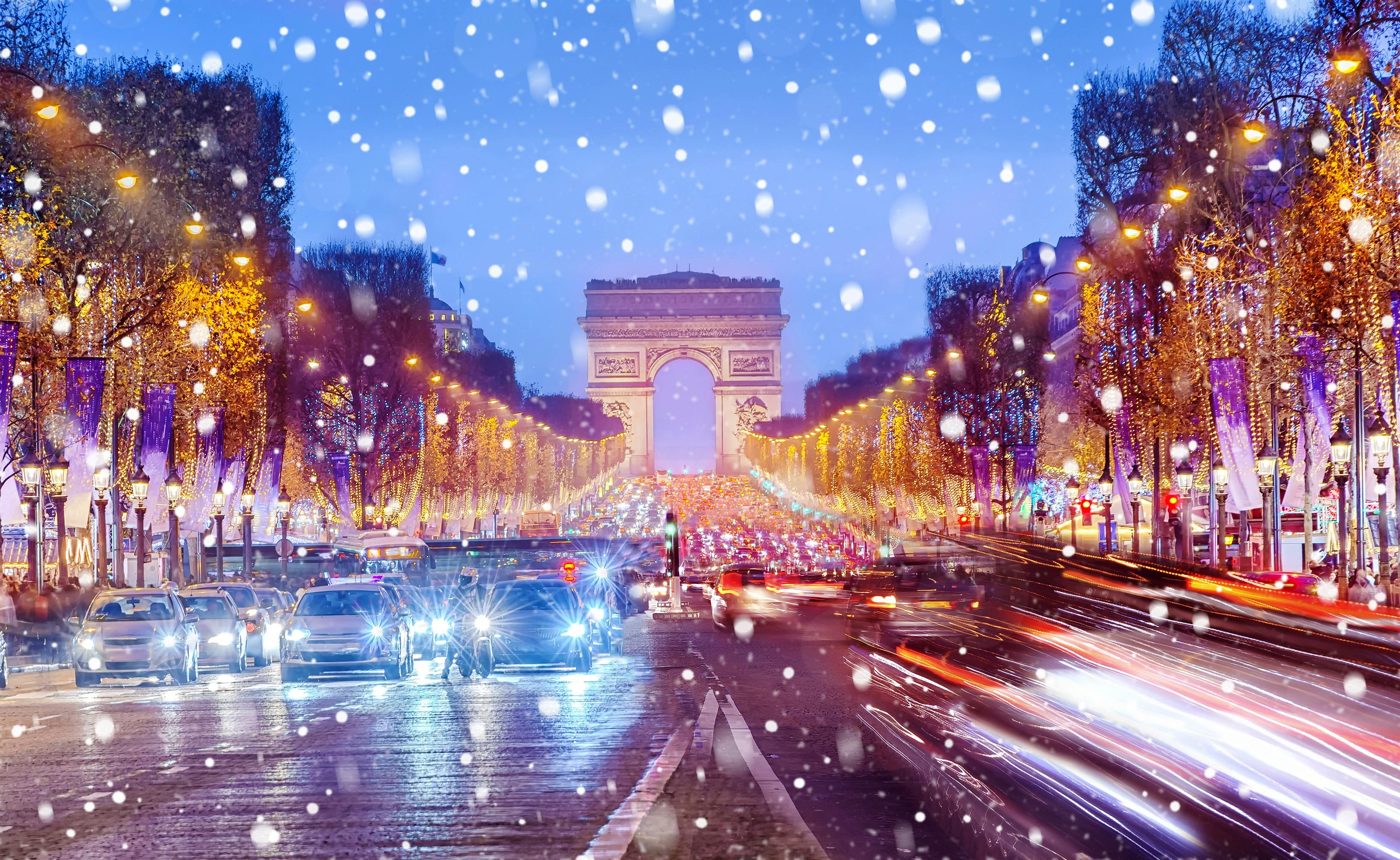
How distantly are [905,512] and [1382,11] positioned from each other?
207ft

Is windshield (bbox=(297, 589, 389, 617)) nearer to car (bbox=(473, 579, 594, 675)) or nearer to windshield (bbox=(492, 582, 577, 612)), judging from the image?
car (bbox=(473, 579, 594, 675))

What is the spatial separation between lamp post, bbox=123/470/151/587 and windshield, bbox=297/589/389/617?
43.0 feet

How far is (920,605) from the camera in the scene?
15172 mm

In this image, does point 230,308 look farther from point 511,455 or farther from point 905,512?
point 511,455

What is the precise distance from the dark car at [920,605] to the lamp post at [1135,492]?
3201 cm

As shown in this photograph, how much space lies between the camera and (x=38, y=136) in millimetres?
31422

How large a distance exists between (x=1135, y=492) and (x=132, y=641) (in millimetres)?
32914

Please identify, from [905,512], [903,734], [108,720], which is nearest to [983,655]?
[903,734]

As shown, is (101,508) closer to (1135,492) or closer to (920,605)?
(920,605)

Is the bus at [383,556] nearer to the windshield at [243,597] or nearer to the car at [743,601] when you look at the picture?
the car at [743,601]

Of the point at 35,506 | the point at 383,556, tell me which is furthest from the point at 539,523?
the point at 35,506

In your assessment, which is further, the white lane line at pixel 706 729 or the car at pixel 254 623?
the car at pixel 254 623

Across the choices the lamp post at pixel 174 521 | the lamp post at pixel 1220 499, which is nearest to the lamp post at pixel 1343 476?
the lamp post at pixel 1220 499

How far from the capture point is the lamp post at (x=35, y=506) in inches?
1272
